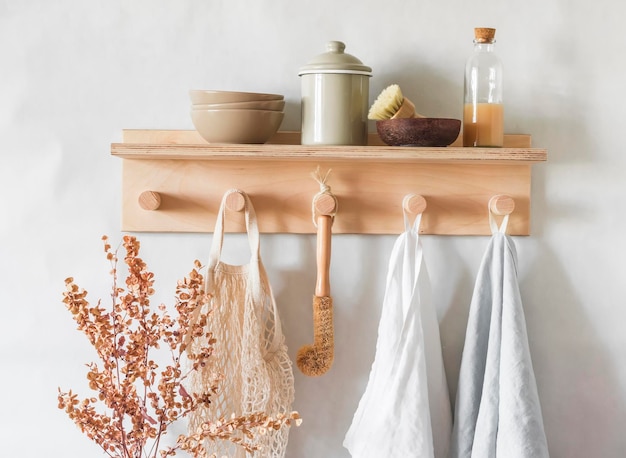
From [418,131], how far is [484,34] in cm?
20

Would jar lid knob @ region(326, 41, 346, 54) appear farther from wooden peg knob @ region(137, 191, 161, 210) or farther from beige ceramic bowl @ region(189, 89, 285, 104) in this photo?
wooden peg knob @ region(137, 191, 161, 210)

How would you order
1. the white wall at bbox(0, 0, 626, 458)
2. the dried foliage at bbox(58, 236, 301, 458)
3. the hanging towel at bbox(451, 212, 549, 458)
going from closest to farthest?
the dried foliage at bbox(58, 236, 301, 458)
the hanging towel at bbox(451, 212, 549, 458)
the white wall at bbox(0, 0, 626, 458)

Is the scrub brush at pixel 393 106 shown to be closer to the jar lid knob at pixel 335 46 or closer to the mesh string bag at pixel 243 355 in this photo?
the jar lid knob at pixel 335 46

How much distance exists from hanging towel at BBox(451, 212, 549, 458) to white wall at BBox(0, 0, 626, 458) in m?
0.06

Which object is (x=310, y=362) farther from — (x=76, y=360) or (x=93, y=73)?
(x=93, y=73)

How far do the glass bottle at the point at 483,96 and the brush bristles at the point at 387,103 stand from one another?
117 mm

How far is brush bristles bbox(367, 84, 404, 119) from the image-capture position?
1.08 metres

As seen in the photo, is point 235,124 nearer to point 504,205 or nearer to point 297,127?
point 297,127

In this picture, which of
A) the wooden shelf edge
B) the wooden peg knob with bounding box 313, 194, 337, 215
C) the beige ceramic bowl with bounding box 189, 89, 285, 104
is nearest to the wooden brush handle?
the wooden peg knob with bounding box 313, 194, 337, 215

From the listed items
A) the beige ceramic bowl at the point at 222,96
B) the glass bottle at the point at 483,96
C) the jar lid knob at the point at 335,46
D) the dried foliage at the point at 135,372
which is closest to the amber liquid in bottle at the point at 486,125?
the glass bottle at the point at 483,96

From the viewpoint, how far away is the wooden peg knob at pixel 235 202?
1149 millimetres

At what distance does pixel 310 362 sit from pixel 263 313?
0.11 meters

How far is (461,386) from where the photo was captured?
1.16 meters

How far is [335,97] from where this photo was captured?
1077 millimetres
